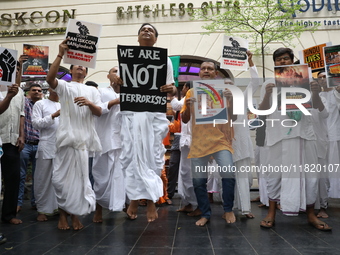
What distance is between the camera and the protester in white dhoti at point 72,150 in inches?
136

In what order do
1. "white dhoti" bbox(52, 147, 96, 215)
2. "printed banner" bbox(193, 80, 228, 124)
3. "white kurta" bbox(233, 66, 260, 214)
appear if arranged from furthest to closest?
"white kurta" bbox(233, 66, 260, 214) < "printed banner" bbox(193, 80, 228, 124) < "white dhoti" bbox(52, 147, 96, 215)

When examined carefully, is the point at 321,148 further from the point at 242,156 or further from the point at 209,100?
the point at 209,100

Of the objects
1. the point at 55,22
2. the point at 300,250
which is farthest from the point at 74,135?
the point at 55,22

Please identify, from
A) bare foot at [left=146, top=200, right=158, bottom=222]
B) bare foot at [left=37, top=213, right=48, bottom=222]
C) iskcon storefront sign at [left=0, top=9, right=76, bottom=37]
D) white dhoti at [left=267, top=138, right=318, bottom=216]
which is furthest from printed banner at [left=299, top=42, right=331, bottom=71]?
iskcon storefront sign at [left=0, top=9, right=76, bottom=37]

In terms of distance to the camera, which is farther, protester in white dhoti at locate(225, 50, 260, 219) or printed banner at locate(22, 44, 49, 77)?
printed banner at locate(22, 44, 49, 77)

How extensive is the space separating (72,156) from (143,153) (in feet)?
2.48

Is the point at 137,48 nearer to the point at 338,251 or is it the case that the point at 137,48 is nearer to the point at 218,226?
the point at 218,226

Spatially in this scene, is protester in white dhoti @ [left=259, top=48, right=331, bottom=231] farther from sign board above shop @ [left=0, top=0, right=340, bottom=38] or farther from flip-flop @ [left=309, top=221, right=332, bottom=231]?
sign board above shop @ [left=0, top=0, right=340, bottom=38]

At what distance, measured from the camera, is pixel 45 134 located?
4.64m

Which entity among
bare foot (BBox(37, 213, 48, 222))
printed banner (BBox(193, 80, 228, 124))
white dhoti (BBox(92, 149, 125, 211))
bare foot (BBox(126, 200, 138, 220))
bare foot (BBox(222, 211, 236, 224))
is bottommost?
bare foot (BBox(37, 213, 48, 222))

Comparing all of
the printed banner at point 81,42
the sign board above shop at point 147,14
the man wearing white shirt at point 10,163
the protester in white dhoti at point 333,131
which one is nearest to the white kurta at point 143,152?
the printed banner at point 81,42

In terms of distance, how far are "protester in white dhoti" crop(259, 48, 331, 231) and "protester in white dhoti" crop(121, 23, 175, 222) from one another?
3.81ft

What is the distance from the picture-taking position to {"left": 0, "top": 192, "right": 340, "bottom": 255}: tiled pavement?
8.74ft

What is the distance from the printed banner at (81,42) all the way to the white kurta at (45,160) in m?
1.11
